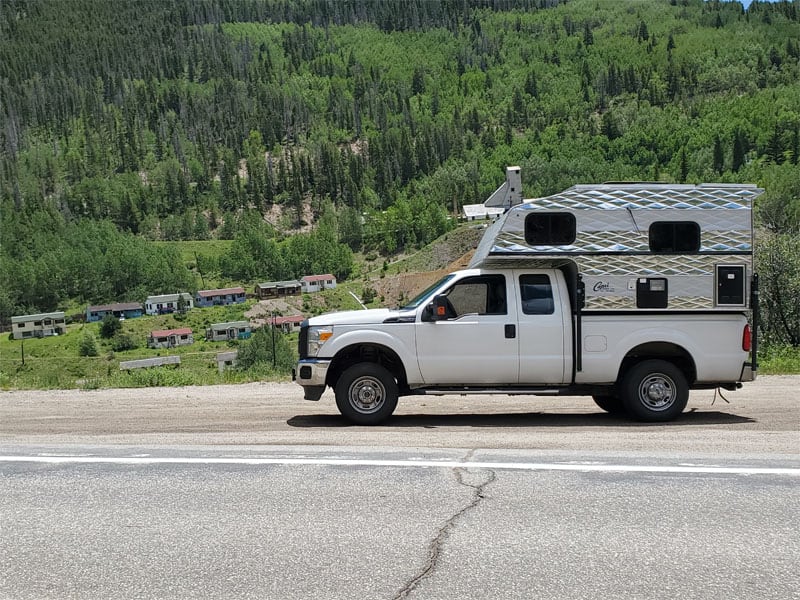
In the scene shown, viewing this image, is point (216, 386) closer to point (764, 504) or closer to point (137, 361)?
point (764, 504)

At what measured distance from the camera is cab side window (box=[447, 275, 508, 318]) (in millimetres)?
10547

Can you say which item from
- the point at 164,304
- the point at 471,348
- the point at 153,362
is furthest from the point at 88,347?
the point at 471,348

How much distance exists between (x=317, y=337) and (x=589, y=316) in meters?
3.69

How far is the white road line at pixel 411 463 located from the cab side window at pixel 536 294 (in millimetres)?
3434

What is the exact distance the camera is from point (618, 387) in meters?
10.6

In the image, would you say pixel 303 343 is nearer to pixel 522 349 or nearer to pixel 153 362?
pixel 522 349

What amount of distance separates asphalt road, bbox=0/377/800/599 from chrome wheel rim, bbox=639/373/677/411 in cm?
54

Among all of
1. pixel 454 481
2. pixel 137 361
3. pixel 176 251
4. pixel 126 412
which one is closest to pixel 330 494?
pixel 454 481

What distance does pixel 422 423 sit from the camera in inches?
428

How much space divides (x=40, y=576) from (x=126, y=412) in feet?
27.8

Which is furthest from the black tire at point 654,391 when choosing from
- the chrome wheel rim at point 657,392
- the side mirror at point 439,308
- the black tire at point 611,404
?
the side mirror at point 439,308

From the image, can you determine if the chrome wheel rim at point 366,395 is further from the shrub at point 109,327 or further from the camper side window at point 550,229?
the shrub at point 109,327

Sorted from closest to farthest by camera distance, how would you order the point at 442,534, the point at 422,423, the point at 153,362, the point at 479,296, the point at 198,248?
the point at 442,534, the point at 479,296, the point at 422,423, the point at 153,362, the point at 198,248

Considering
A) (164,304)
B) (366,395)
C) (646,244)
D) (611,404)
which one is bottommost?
(164,304)
